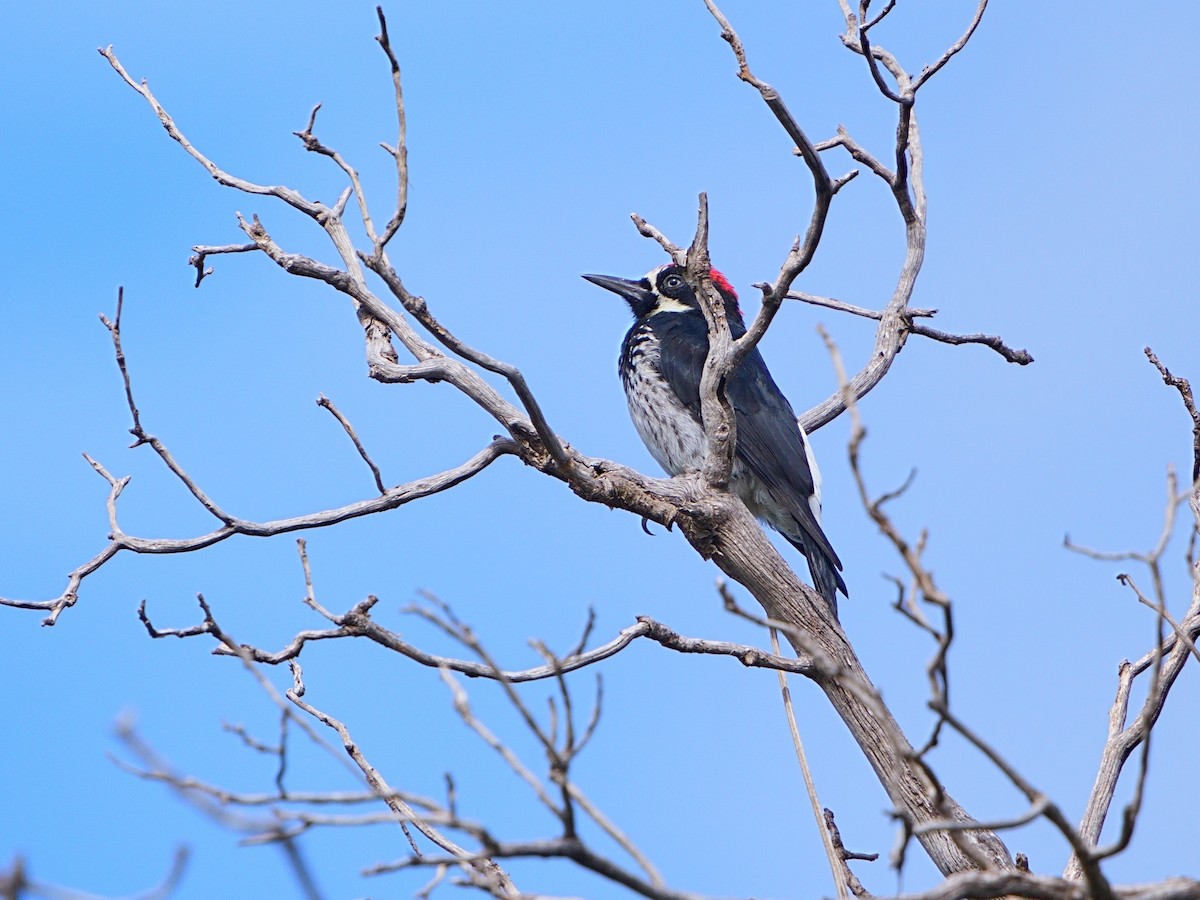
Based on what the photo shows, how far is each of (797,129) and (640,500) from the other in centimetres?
133

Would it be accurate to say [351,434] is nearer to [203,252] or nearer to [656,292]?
[203,252]

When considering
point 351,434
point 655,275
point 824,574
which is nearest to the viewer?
point 351,434

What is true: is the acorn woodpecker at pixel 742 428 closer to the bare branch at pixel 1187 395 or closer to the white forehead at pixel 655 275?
the white forehead at pixel 655 275

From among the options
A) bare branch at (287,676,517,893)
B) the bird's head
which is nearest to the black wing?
the bird's head

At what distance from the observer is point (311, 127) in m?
3.75

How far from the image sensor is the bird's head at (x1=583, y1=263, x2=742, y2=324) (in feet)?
20.6

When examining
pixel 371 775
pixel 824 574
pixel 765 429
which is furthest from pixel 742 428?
pixel 371 775

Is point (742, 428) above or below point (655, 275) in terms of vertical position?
below

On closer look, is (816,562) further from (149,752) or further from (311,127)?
(149,752)

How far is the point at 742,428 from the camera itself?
5219 millimetres

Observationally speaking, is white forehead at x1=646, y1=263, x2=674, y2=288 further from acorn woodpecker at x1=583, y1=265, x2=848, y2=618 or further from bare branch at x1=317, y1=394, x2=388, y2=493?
bare branch at x1=317, y1=394, x2=388, y2=493

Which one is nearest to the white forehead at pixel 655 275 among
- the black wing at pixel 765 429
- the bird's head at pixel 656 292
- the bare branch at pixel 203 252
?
the bird's head at pixel 656 292

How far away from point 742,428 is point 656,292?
1413 mm

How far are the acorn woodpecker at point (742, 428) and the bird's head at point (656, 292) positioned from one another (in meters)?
0.15
